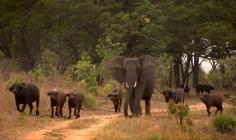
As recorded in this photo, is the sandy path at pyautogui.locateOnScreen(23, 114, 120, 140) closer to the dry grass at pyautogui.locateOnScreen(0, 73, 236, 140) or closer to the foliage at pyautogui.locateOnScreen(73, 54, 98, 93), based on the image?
the dry grass at pyautogui.locateOnScreen(0, 73, 236, 140)

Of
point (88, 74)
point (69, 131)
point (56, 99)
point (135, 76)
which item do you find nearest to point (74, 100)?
point (56, 99)

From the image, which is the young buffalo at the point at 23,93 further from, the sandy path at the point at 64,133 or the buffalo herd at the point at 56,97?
the sandy path at the point at 64,133

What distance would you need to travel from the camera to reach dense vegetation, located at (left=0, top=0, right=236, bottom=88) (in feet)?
131

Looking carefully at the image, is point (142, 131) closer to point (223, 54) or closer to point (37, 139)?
point (37, 139)

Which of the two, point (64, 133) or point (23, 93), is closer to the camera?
point (64, 133)

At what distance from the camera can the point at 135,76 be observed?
2128 cm

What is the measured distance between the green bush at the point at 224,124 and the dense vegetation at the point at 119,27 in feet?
66.9

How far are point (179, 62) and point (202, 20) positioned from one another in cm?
1148

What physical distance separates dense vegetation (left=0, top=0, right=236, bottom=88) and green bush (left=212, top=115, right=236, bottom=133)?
20385 mm

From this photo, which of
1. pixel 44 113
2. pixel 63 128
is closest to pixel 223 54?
pixel 44 113

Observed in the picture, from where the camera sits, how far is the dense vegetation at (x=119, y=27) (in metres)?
39.8

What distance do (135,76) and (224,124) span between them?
5927 millimetres

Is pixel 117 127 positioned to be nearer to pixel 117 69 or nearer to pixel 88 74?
pixel 117 69

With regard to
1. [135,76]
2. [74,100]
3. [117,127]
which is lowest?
[117,127]
